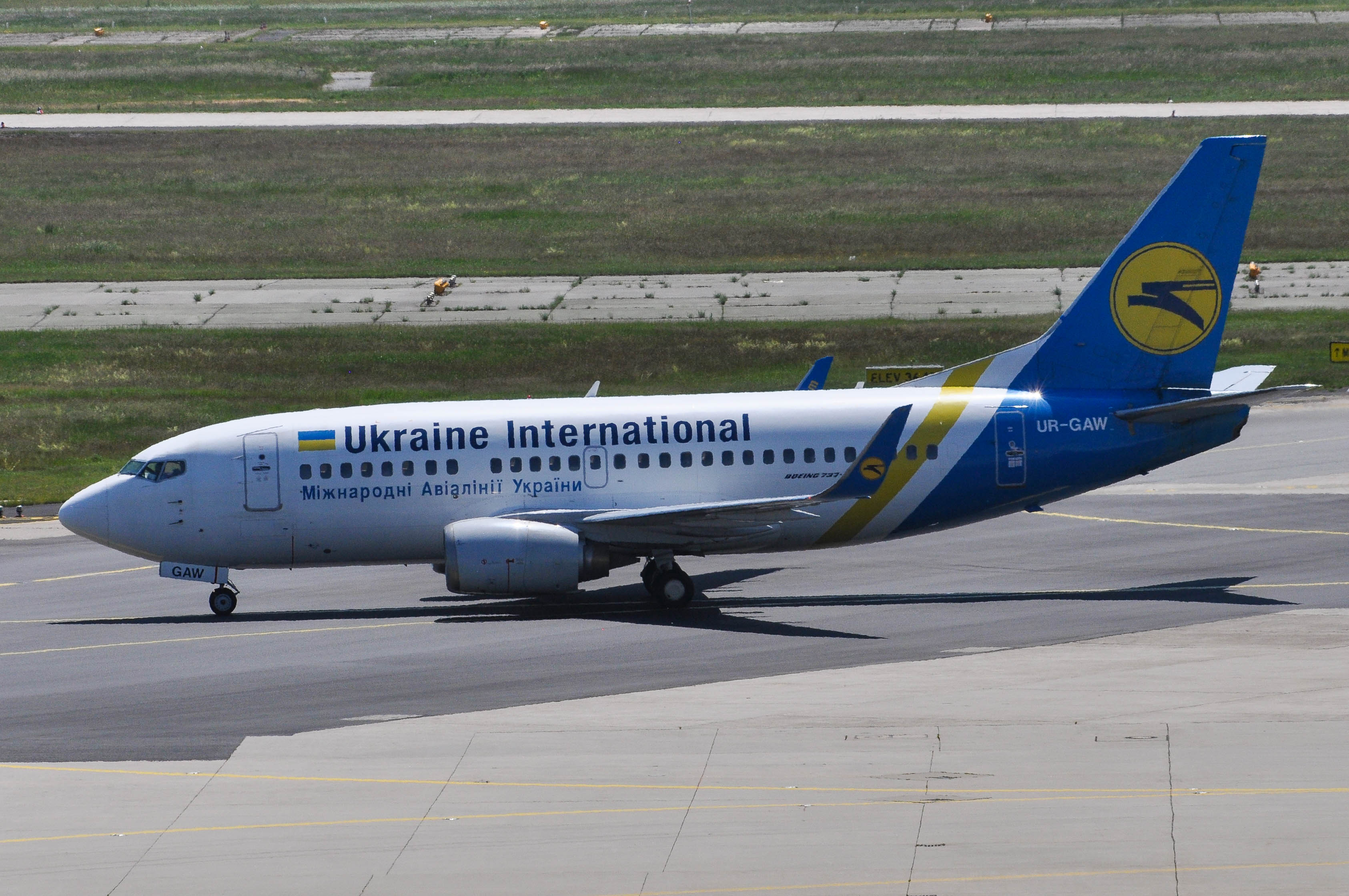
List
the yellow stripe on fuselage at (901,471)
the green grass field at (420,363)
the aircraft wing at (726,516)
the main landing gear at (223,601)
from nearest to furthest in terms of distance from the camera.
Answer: the aircraft wing at (726,516), the yellow stripe on fuselage at (901,471), the main landing gear at (223,601), the green grass field at (420,363)

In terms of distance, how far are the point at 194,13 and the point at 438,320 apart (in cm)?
10885

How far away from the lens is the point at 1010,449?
32.0 m

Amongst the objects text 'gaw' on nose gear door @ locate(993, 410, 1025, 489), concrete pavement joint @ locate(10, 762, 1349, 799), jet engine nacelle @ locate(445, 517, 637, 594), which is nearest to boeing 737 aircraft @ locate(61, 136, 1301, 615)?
text 'gaw' on nose gear door @ locate(993, 410, 1025, 489)

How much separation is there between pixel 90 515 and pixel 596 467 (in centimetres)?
1008

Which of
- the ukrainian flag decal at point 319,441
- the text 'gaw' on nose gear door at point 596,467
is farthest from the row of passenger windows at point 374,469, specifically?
the text 'gaw' on nose gear door at point 596,467

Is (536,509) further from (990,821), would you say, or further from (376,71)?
(376,71)

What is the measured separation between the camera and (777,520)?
31438mm

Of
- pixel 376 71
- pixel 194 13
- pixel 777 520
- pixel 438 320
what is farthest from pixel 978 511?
pixel 194 13

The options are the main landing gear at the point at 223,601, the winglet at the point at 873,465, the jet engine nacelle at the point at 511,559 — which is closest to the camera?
the winglet at the point at 873,465

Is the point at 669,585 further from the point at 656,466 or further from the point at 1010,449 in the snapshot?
the point at 1010,449

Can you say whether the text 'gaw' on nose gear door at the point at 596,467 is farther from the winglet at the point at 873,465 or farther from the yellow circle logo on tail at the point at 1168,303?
the yellow circle logo on tail at the point at 1168,303

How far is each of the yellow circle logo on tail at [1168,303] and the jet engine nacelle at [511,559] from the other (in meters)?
12.1

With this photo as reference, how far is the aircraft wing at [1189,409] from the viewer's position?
31.4 m

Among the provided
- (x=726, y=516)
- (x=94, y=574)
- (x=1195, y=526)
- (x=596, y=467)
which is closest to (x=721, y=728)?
(x=726, y=516)
